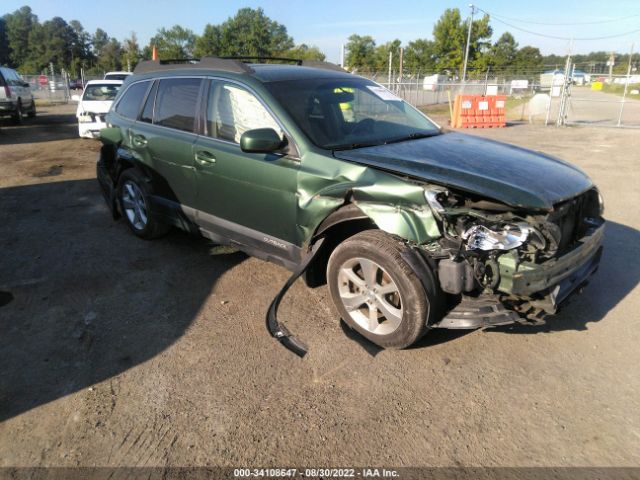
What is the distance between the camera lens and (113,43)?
90688mm

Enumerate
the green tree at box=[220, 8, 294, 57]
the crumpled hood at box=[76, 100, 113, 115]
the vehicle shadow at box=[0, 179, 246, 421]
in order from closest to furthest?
the vehicle shadow at box=[0, 179, 246, 421]
the crumpled hood at box=[76, 100, 113, 115]
the green tree at box=[220, 8, 294, 57]

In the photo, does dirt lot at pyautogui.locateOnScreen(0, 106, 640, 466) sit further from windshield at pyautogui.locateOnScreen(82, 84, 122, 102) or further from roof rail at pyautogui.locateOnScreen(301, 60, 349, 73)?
windshield at pyautogui.locateOnScreen(82, 84, 122, 102)

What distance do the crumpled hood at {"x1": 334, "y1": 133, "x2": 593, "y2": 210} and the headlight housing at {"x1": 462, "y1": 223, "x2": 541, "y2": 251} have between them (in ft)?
0.47

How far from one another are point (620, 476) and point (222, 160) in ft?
11.1

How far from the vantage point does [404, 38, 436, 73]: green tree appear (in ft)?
183

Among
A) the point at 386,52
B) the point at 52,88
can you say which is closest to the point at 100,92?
the point at 52,88

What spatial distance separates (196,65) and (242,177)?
4.58ft

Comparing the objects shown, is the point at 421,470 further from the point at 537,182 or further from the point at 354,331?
the point at 537,182

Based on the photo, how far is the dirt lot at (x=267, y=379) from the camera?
2566mm

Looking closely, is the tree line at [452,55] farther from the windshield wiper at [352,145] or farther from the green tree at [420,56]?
the windshield wiper at [352,145]

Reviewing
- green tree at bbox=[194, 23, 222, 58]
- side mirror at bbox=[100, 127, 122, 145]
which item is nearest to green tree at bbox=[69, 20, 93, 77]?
green tree at bbox=[194, 23, 222, 58]

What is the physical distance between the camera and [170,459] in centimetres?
250

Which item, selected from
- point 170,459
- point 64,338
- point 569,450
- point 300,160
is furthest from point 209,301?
point 569,450

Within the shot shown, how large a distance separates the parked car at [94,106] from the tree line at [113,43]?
58029 mm
